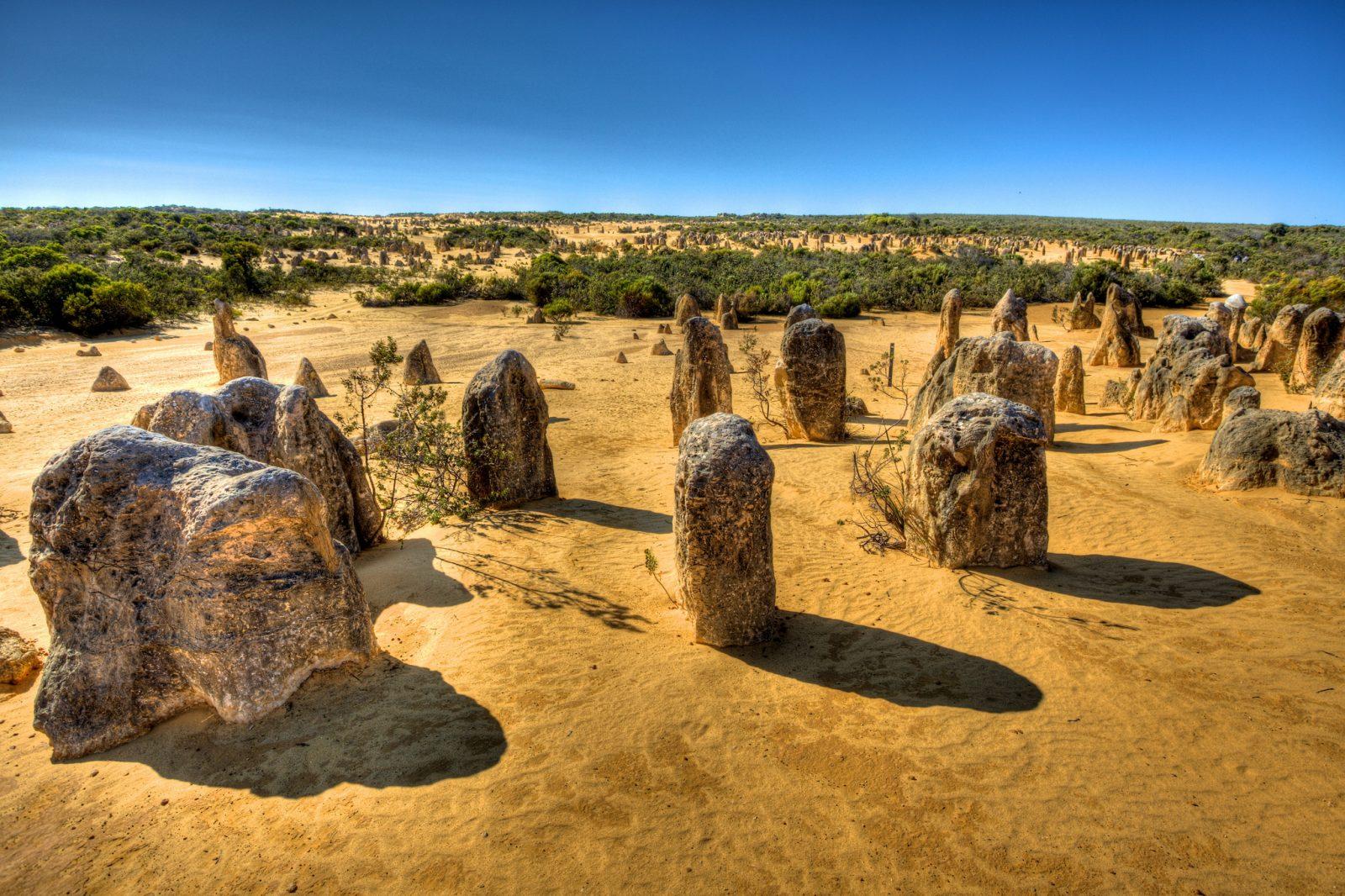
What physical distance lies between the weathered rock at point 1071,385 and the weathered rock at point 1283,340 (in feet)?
23.4

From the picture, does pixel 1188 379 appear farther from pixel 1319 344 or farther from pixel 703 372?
pixel 703 372

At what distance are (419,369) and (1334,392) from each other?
20.3 metres

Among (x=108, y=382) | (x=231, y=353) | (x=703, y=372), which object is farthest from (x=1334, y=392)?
(x=108, y=382)

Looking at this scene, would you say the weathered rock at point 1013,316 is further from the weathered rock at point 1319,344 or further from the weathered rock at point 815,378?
the weathered rock at point 815,378

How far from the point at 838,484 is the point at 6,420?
17051 millimetres

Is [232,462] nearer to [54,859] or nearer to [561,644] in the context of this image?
[54,859]

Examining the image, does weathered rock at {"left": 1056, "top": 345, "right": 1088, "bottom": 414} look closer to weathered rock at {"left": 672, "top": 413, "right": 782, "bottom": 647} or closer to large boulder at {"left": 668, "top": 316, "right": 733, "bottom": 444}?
large boulder at {"left": 668, "top": 316, "right": 733, "bottom": 444}

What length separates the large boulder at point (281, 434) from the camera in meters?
7.28

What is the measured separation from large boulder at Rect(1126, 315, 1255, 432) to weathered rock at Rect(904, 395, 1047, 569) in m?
8.04

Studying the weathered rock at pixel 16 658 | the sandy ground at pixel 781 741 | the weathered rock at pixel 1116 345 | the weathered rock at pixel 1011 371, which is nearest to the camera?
the sandy ground at pixel 781 741

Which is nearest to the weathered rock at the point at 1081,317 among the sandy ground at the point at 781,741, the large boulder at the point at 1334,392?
the large boulder at the point at 1334,392

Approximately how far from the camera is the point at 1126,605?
7.05 m

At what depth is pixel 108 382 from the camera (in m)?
17.2

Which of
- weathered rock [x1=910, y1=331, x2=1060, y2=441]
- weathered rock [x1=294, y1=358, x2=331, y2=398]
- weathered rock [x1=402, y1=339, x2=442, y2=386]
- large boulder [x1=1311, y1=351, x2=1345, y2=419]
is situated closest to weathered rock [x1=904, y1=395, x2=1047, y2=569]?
weathered rock [x1=910, y1=331, x2=1060, y2=441]
